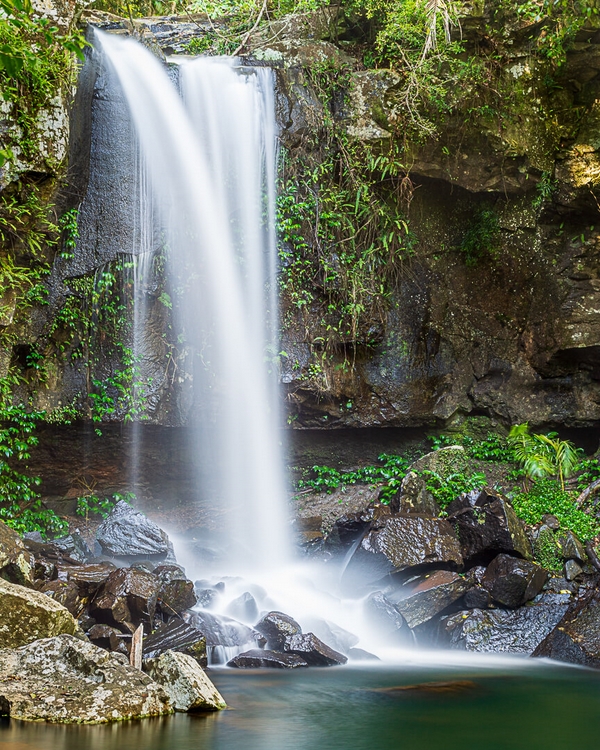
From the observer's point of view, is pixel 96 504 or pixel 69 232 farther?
pixel 96 504

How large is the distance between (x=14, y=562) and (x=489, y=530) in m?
5.86

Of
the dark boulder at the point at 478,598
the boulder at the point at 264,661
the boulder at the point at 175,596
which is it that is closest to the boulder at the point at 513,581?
the dark boulder at the point at 478,598

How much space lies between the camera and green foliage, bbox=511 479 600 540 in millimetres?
9859

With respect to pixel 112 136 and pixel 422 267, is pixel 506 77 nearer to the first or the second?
pixel 422 267

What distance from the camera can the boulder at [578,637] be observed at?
7.12 m

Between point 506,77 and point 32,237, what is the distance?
27.4ft

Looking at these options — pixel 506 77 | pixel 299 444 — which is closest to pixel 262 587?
pixel 299 444

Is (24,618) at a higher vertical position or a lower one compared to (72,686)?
higher

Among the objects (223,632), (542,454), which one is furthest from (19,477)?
(542,454)

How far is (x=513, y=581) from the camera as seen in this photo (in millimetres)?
8219

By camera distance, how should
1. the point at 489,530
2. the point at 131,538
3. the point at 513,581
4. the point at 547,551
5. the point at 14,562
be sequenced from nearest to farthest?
the point at 14,562
the point at 513,581
the point at 489,530
the point at 547,551
the point at 131,538

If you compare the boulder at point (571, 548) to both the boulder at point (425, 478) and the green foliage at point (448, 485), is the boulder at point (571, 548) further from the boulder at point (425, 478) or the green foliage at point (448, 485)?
the boulder at point (425, 478)

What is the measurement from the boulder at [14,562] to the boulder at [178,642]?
1.55m

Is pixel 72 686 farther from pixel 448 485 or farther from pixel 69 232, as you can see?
pixel 69 232
